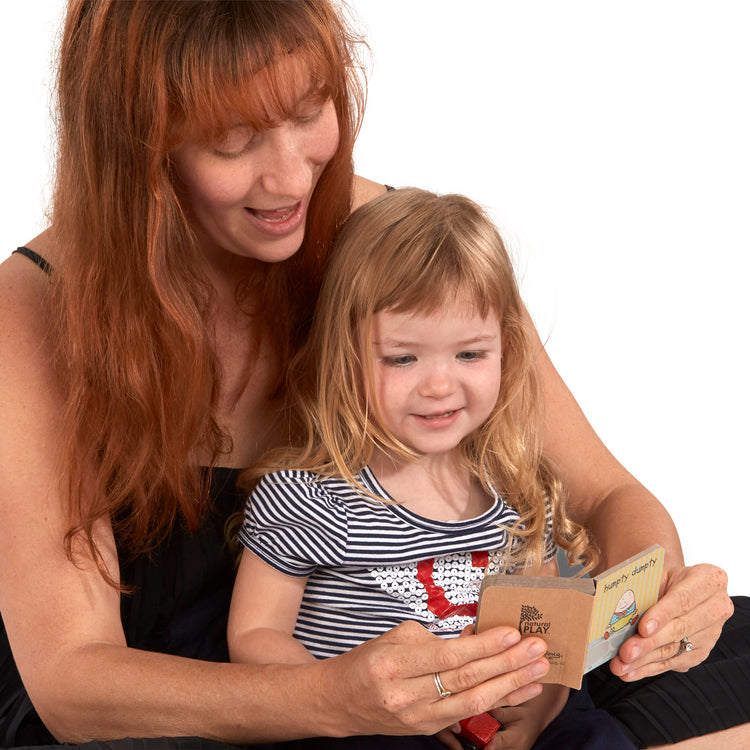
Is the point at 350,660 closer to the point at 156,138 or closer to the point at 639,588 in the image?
the point at 639,588

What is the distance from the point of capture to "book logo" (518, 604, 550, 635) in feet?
6.33

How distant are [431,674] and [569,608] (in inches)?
9.2

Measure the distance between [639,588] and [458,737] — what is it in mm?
436

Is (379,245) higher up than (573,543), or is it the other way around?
(379,245)

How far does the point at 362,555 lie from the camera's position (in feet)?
7.52

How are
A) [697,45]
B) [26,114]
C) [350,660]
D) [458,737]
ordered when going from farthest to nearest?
[697,45] → [26,114] → [458,737] → [350,660]

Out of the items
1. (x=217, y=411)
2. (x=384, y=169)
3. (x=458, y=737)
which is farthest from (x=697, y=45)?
(x=458, y=737)

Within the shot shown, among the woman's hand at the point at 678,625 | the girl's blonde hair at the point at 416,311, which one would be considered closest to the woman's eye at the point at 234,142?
the girl's blonde hair at the point at 416,311

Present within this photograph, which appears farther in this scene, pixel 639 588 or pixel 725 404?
pixel 725 404

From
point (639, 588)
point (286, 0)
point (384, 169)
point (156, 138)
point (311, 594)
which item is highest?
point (286, 0)

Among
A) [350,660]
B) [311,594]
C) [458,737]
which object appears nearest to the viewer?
[350,660]

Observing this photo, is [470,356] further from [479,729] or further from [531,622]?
[479,729]

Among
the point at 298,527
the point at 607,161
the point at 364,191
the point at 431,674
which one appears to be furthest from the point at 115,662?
the point at 607,161

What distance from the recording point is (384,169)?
4.23 meters
